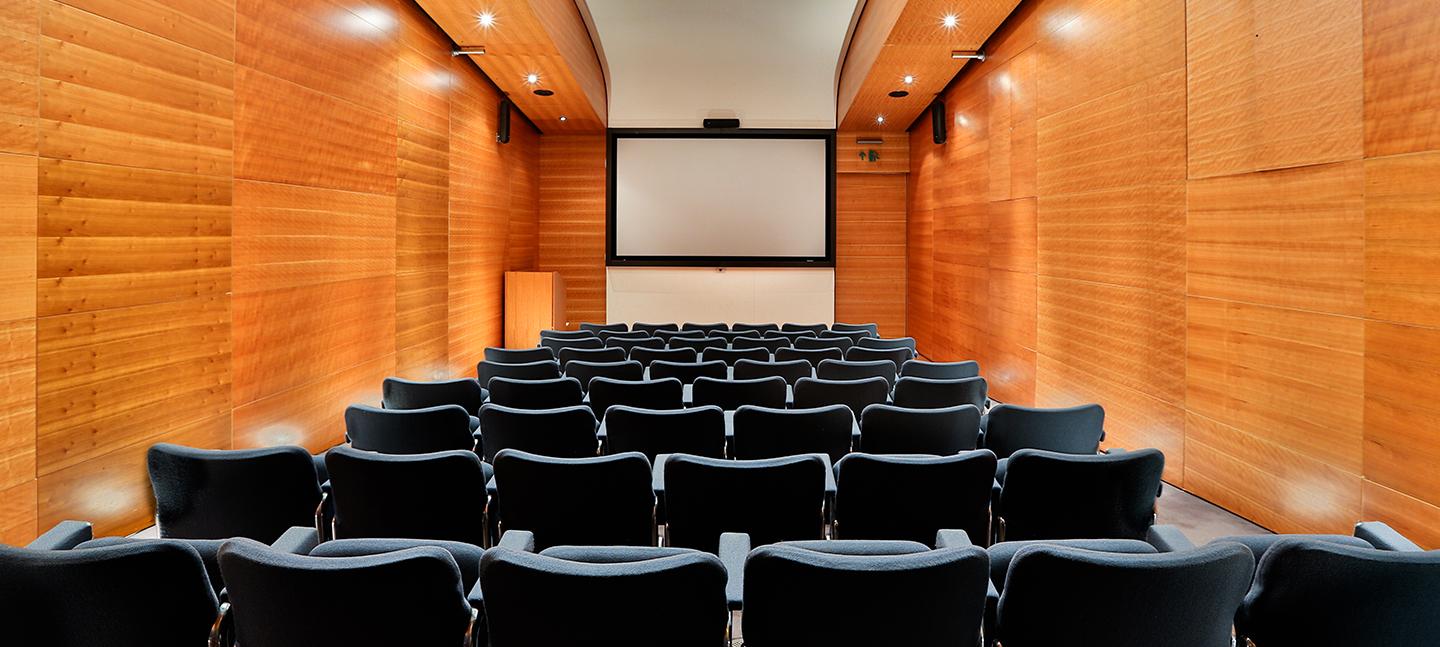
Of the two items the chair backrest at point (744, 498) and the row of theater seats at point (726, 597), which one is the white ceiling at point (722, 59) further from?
the row of theater seats at point (726, 597)

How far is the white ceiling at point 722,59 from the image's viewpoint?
537 inches

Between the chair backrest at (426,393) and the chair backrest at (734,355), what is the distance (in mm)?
2486

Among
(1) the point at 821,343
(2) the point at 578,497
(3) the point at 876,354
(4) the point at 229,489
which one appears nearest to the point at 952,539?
(2) the point at 578,497

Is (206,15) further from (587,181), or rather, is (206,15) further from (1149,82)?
(587,181)

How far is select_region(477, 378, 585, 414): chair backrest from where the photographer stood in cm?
528

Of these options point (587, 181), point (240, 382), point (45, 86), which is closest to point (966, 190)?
point (587, 181)

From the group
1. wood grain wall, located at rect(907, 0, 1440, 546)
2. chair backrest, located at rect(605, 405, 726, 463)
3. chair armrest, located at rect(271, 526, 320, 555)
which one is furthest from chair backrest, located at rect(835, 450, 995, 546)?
wood grain wall, located at rect(907, 0, 1440, 546)

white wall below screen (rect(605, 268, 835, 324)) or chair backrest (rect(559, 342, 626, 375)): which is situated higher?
white wall below screen (rect(605, 268, 835, 324))

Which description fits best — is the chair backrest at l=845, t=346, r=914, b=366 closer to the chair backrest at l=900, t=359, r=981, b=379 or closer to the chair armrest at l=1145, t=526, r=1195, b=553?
the chair backrest at l=900, t=359, r=981, b=379

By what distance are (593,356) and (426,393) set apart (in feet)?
7.53

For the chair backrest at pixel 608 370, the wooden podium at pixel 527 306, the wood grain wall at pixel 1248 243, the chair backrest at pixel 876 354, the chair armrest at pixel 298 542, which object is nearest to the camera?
the chair armrest at pixel 298 542

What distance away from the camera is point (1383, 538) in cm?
232

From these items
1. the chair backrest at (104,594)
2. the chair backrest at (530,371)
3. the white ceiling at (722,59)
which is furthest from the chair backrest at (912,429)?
the white ceiling at (722,59)

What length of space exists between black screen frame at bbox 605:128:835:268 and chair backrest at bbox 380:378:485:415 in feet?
31.5
